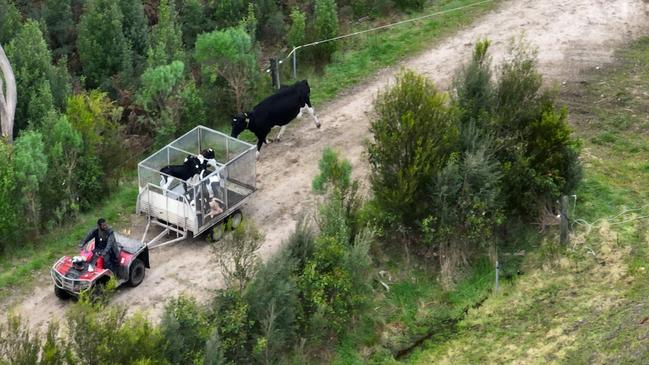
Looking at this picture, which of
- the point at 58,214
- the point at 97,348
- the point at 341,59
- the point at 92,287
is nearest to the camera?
the point at 97,348

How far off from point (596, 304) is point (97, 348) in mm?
9441

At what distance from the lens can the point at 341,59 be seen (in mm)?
28984

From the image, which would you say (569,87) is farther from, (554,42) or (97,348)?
(97,348)

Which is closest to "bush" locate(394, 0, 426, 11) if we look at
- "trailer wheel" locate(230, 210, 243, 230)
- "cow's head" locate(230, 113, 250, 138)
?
"cow's head" locate(230, 113, 250, 138)

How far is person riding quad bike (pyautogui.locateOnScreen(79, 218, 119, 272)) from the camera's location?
19.5 metres

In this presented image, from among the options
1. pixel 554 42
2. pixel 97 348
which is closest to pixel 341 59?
pixel 554 42

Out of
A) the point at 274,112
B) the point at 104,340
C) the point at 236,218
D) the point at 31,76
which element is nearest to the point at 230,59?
the point at 274,112

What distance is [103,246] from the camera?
64.3 feet

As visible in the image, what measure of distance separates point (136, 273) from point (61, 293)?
140cm

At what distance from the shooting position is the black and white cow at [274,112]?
78.8ft

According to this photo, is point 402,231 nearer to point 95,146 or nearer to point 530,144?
point 530,144

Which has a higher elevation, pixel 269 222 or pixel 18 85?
pixel 18 85

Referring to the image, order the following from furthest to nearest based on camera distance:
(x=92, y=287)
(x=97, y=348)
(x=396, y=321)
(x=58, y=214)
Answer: (x=58, y=214) < (x=396, y=321) < (x=92, y=287) < (x=97, y=348)

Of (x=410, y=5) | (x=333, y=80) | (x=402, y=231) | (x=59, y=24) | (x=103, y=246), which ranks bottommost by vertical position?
(x=402, y=231)
